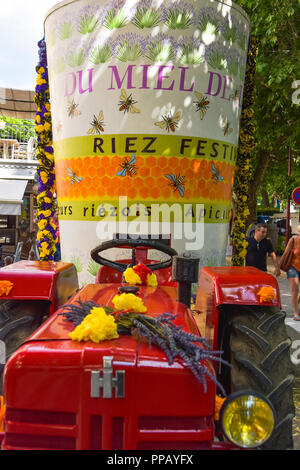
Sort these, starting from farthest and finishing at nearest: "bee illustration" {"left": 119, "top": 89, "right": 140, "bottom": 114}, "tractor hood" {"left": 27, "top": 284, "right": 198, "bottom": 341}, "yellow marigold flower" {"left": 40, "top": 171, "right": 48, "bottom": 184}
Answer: "yellow marigold flower" {"left": 40, "top": 171, "right": 48, "bottom": 184} → "bee illustration" {"left": 119, "top": 89, "right": 140, "bottom": 114} → "tractor hood" {"left": 27, "top": 284, "right": 198, "bottom": 341}

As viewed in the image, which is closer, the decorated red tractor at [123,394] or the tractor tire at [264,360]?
the decorated red tractor at [123,394]

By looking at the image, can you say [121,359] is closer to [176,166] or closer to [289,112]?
[176,166]

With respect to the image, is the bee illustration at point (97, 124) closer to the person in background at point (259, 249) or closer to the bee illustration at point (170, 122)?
the bee illustration at point (170, 122)

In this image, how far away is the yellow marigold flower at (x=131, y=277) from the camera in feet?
9.82

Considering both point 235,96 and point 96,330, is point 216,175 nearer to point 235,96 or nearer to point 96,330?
point 235,96

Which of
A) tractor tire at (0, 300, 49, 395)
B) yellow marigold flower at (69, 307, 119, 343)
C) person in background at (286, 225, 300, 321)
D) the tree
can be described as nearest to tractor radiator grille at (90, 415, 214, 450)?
yellow marigold flower at (69, 307, 119, 343)

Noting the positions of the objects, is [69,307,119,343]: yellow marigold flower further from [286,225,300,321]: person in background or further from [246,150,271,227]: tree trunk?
[246,150,271,227]: tree trunk

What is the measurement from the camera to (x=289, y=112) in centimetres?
1157

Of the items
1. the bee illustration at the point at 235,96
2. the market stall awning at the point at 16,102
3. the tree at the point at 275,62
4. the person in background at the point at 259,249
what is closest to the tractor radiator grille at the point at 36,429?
the bee illustration at the point at 235,96

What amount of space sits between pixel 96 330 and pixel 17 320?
1.17 m

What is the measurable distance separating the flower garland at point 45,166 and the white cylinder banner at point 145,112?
760mm

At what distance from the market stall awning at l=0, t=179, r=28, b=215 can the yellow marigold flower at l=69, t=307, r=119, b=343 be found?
1300 cm

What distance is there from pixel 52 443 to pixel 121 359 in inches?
17.8

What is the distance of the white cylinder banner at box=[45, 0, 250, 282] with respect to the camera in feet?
18.2
